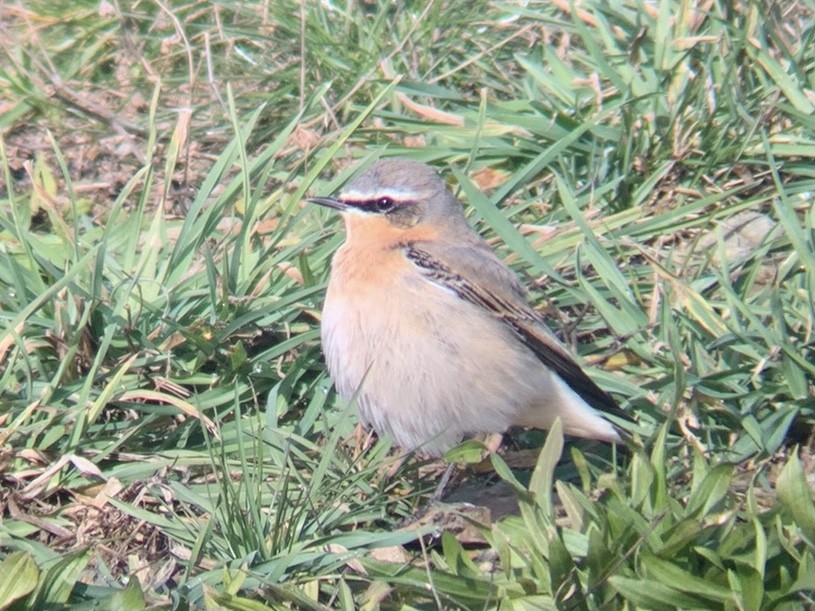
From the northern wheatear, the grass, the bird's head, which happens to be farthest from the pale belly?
the bird's head

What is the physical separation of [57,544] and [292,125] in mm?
2598

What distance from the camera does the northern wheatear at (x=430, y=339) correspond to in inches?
229

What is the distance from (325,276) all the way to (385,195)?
0.55 metres

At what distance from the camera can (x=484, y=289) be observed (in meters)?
6.19

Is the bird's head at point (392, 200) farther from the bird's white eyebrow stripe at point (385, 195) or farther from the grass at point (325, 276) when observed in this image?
the grass at point (325, 276)

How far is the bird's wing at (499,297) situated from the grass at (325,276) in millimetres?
335

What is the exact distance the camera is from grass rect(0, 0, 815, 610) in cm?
474

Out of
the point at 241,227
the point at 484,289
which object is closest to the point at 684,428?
the point at 484,289

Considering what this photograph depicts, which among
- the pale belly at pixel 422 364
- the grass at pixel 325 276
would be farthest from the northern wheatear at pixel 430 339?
the grass at pixel 325 276

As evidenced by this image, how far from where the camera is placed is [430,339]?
19.2 feet

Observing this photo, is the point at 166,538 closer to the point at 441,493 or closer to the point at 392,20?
the point at 441,493

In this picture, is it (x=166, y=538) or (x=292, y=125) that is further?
(x=292, y=125)

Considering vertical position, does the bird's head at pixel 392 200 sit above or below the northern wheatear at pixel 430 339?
above

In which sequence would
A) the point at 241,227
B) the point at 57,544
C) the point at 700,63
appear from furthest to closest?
1. the point at 700,63
2. the point at 241,227
3. the point at 57,544
